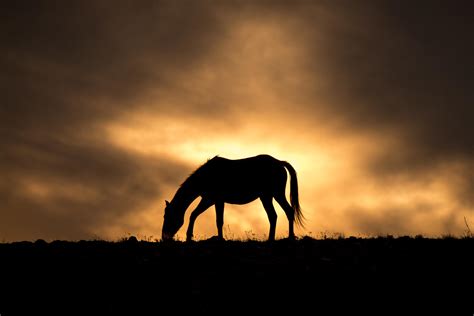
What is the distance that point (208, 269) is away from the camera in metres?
11.1

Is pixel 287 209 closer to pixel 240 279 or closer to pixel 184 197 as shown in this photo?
pixel 184 197

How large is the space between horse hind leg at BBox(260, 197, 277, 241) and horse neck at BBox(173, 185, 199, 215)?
318cm

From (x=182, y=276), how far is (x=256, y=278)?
5.40 ft

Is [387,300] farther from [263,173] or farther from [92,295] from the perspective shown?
[263,173]

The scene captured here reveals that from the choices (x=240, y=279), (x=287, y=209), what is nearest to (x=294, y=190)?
(x=287, y=209)

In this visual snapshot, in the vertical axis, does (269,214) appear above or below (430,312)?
above

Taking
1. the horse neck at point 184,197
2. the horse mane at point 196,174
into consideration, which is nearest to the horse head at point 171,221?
the horse neck at point 184,197

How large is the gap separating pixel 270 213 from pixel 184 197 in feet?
13.6

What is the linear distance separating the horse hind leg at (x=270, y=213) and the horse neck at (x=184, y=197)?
3178mm

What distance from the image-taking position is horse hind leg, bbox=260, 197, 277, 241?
18.3 m

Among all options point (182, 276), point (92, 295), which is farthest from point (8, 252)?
point (182, 276)

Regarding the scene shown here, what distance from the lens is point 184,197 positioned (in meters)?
21.2

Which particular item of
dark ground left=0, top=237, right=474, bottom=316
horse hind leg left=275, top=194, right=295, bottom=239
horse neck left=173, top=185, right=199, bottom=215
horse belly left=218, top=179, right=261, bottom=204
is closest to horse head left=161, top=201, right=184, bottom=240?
horse neck left=173, top=185, right=199, bottom=215

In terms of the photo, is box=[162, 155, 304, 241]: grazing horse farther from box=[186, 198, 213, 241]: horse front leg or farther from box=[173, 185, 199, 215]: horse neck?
box=[173, 185, 199, 215]: horse neck
